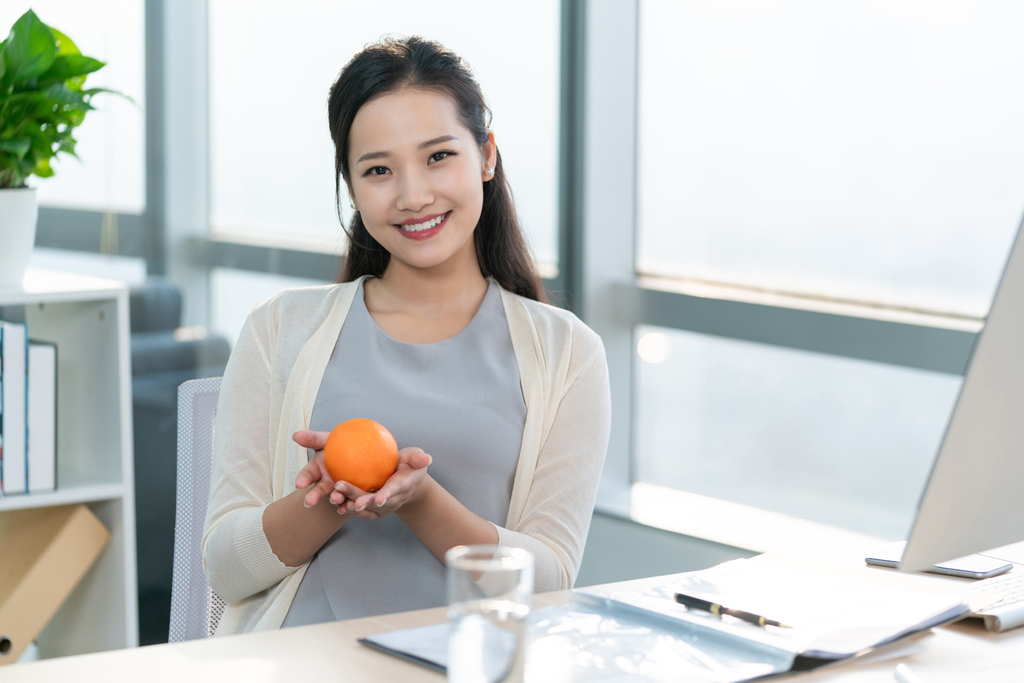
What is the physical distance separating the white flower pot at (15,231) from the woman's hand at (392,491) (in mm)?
1228

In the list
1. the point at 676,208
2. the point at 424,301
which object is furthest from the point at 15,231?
the point at 676,208

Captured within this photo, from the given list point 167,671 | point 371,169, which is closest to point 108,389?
point 371,169

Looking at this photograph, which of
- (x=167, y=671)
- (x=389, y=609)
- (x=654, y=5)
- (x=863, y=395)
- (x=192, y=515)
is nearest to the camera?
(x=167, y=671)

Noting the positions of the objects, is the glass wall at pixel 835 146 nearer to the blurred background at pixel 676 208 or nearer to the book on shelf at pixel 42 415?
the blurred background at pixel 676 208

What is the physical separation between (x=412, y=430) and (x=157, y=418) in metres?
1.42

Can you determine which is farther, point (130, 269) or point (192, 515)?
point (130, 269)

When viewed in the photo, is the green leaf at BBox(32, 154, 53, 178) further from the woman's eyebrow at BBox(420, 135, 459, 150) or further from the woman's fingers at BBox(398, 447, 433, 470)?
the woman's fingers at BBox(398, 447, 433, 470)

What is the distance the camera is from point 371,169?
4.91 ft

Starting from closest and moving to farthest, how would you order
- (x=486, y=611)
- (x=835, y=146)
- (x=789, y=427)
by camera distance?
(x=486, y=611), (x=835, y=146), (x=789, y=427)

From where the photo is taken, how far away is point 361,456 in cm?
120

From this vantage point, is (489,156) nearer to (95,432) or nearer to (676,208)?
(95,432)

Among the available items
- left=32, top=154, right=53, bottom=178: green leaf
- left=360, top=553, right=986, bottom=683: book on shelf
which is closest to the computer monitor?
left=360, top=553, right=986, bottom=683: book on shelf

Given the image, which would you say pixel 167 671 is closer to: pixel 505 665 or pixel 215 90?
pixel 505 665

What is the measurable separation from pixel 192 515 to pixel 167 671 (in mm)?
657
